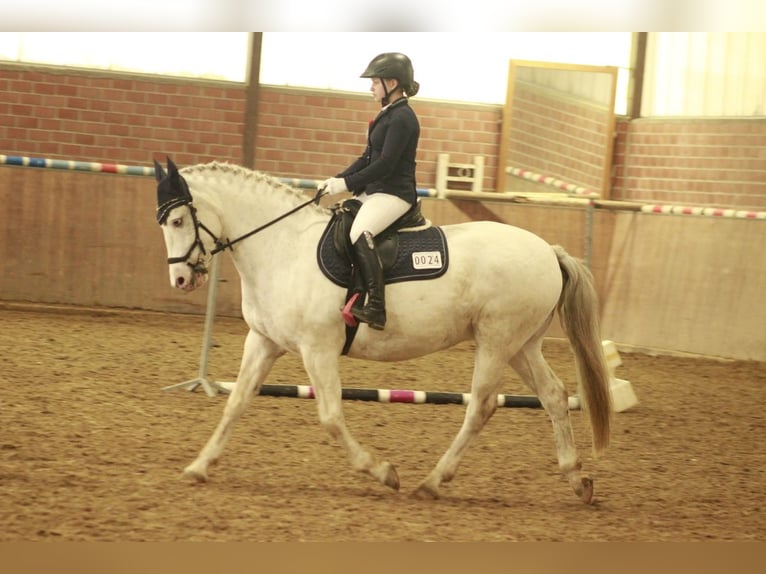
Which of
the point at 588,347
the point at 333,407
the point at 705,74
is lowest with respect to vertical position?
the point at 333,407

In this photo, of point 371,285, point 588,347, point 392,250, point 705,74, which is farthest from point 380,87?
point 705,74

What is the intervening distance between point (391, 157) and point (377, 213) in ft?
0.90

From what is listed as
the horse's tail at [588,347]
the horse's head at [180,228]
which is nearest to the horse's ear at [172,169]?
the horse's head at [180,228]

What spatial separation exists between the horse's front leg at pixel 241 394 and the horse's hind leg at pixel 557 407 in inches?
50.9

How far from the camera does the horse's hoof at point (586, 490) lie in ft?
16.7

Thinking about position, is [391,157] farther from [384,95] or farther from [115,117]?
[115,117]

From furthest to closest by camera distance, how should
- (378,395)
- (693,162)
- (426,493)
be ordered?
1. (693,162)
2. (378,395)
3. (426,493)

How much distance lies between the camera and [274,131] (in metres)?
13.3

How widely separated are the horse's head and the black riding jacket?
755mm

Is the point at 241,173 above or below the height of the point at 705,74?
below

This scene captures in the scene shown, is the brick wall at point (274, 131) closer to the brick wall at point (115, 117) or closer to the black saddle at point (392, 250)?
the brick wall at point (115, 117)

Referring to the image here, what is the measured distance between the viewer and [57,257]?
10.8 m

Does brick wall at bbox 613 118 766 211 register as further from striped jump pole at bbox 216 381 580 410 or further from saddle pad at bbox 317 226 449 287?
saddle pad at bbox 317 226 449 287

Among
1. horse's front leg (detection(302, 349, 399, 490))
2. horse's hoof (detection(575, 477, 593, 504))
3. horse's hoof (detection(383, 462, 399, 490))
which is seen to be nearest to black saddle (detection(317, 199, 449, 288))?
horse's front leg (detection(302, 349, 399, 490))
